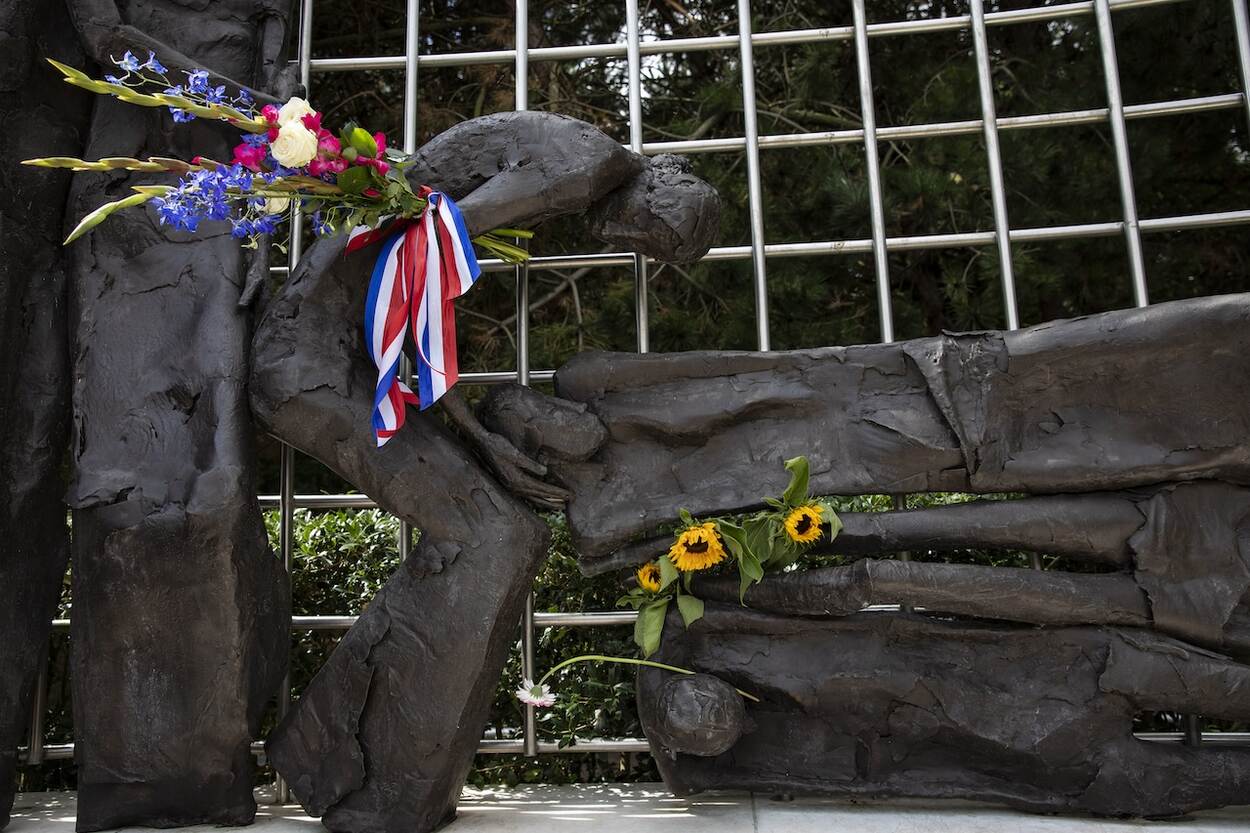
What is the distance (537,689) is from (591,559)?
16.2 inches

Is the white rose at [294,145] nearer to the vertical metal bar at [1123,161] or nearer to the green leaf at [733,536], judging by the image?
the green leaf at [733,536]

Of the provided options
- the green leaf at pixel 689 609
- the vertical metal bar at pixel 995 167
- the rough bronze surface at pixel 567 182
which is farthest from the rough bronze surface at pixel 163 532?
the vertical metal bar at pixel 995 167

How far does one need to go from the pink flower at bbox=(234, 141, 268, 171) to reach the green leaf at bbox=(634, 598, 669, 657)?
5.04ft

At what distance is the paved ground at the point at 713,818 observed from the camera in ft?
9.12

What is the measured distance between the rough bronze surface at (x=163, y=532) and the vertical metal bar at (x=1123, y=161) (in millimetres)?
2688

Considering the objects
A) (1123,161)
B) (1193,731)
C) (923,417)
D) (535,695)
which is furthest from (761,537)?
(1123,161)

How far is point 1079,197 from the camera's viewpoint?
197 inches

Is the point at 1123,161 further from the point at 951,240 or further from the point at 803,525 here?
the point at 803,525

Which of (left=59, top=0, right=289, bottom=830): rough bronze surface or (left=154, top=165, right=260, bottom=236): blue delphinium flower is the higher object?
(left=154, top=165, right=260, bottom=236): blue delphinium flower

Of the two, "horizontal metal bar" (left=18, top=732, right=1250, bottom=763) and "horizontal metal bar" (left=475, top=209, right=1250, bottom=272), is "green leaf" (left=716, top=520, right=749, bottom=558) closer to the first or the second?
"horizontal metal bar" (left=18, top=732, right=1250, bottom=763)

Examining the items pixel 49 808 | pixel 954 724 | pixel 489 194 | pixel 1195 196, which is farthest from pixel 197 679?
pixel 1195 196

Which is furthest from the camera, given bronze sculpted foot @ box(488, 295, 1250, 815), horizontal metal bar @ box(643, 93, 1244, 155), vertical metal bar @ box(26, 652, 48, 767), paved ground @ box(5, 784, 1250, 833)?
horizontal metal bar @ box(643, 93, 1244, 155)

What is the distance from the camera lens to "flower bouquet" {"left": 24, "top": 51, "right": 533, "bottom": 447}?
2721 mm

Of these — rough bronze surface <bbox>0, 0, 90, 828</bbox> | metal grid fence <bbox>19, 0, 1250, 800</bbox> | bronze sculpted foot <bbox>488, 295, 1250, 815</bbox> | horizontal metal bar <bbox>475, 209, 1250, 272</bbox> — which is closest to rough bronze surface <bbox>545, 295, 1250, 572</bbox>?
bronze sculpted foot <bbox>488, 295, 1250, 815</bbox>
